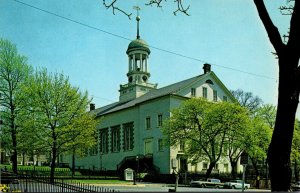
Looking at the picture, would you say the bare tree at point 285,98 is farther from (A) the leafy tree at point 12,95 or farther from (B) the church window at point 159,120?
(B) the church window at point 159,120

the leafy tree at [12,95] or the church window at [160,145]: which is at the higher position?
the leafy tree at [12,95]

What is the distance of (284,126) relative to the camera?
574 cm

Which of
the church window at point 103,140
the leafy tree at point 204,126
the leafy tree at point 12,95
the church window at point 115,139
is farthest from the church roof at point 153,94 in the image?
the leafy tree at point 12,95

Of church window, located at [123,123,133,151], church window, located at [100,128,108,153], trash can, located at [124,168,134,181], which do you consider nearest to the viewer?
trash can, located at [124,168,134,181]

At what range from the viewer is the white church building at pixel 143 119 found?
48906 mm

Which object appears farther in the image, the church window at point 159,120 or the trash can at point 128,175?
the church window at point 159,120

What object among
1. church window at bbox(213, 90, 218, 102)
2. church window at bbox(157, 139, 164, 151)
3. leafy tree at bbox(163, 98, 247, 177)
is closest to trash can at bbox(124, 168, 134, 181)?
leafy tree at bbox(163, 98, 247, 177)

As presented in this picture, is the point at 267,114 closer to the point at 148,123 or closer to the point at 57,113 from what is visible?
the point at 148,123

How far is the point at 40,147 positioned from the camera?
103ft

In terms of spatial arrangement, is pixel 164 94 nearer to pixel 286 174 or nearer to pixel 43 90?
pixel 43 90

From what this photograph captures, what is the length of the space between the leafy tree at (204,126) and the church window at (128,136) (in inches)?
Answer: 441

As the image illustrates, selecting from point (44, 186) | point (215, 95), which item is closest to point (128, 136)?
point (215, 95)

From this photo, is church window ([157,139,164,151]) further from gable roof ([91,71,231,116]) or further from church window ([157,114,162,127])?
gable roof ([91,71,231,116])

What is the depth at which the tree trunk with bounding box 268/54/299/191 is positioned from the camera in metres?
5.74
